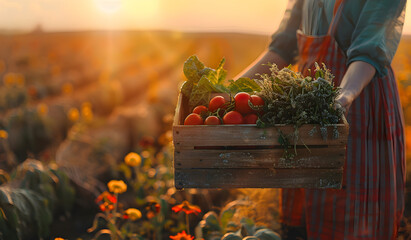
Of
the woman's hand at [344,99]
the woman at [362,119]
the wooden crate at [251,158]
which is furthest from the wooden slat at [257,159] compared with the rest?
the woman at [362,119]

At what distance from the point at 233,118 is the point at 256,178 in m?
0.26

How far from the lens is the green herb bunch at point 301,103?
60.9 inches

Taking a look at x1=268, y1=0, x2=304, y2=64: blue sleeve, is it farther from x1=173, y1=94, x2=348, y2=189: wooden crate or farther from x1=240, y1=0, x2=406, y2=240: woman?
x1=173, y1=94, x2=348, y2=189: wooden crate

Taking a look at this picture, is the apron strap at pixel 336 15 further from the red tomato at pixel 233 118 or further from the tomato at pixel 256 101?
the red tomato at pixel 233 118

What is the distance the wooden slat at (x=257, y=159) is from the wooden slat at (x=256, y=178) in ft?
0.09

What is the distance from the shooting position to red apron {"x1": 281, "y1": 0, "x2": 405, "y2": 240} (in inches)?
83.7

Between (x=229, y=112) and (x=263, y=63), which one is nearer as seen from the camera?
(x=229, y=112)

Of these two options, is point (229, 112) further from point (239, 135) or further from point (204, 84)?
point (204, 84)

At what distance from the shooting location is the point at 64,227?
11.0 ft

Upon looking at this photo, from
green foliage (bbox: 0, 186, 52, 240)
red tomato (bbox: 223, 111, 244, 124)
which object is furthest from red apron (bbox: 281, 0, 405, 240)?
green foliage (bbox: 0, 186, 52, 240)

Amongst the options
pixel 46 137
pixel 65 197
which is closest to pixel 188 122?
pixel 65 197

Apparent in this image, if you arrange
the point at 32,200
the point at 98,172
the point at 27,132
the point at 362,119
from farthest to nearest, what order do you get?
the point at 27,132
the point at 98,172
the point at 32,200
the point at 362,119

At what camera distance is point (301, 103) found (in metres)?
1.56

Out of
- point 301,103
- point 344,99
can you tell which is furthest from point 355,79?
point 301,103
